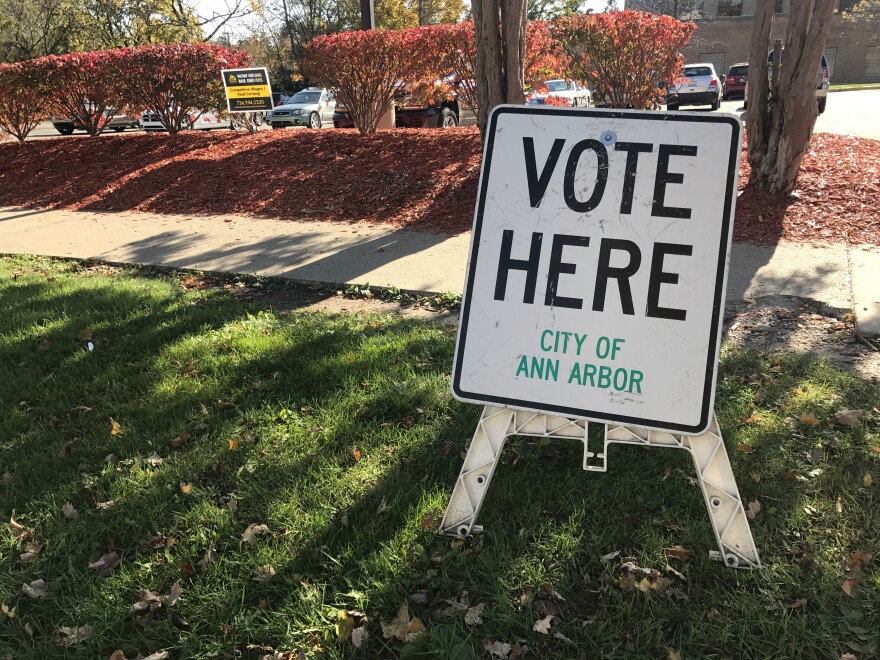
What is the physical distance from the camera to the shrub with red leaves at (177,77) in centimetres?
1228

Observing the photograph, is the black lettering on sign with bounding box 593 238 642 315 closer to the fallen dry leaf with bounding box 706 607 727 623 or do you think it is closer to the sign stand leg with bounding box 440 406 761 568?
the sign stand leg with bounding box 440 406 761 568

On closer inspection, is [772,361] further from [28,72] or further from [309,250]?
[28,72]

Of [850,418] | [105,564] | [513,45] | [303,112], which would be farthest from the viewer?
[303,112]

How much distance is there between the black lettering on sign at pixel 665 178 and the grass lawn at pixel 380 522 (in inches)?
48.7

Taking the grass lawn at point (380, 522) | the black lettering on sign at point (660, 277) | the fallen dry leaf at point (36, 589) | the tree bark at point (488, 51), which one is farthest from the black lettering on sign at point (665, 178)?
the tree bark at point (488, 51)

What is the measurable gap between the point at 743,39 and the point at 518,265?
5250cm

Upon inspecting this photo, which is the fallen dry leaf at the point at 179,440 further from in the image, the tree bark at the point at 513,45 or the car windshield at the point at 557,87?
the car windshield at the point at 557,87

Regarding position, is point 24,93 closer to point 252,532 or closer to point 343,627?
point 252,532

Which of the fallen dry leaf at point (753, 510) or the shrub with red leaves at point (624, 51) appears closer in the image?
the fallen dry leaf at point (753, 510)

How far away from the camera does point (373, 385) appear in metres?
3.80

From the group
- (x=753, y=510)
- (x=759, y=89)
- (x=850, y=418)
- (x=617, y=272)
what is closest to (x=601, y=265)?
(x=617, y=272)

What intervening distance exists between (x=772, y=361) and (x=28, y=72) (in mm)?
14651

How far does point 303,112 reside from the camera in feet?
68.5

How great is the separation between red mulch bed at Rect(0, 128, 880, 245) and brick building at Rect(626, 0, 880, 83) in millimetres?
40686
